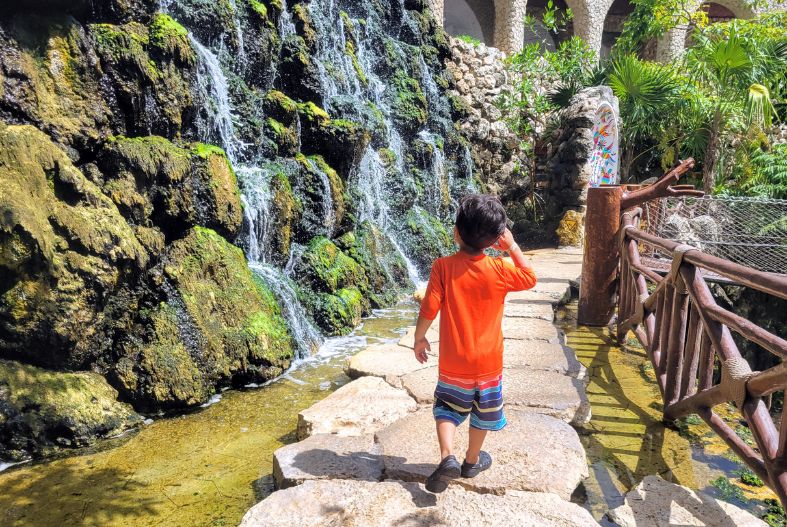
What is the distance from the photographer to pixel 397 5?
1189 cm

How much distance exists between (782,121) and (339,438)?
15508 millimetres

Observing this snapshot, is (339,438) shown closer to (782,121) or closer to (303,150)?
(303,150)

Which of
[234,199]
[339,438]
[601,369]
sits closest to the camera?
[339,438]

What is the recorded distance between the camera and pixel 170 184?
188 inches

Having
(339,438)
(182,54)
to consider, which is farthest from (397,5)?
(339,438)

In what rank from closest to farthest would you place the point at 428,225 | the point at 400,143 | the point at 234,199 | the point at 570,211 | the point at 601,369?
the point at 601,369
the point at 234,199
the point at 428,225
the point at 400,143
the point at 570,211

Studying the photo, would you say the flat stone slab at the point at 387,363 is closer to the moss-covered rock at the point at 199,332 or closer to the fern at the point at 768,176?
the moss-covered rock at the point at 199,332

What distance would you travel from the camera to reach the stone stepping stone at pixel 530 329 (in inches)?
176

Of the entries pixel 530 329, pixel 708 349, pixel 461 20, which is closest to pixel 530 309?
pixel 530 329

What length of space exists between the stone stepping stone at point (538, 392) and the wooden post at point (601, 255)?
1.81m

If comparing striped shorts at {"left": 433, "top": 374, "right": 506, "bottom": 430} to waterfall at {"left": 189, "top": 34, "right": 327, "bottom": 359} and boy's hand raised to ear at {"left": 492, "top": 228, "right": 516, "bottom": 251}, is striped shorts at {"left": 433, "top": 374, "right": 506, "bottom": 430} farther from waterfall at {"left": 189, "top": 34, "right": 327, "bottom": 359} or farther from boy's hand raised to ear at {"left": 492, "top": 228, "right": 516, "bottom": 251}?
waterfall at {"left": 189, "top": 34, "right": 327, "bottom": 359}

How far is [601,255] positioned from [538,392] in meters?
2.24

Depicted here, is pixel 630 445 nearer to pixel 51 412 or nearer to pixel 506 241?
pixel 506 241

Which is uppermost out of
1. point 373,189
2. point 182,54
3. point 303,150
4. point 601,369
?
point 182,54
